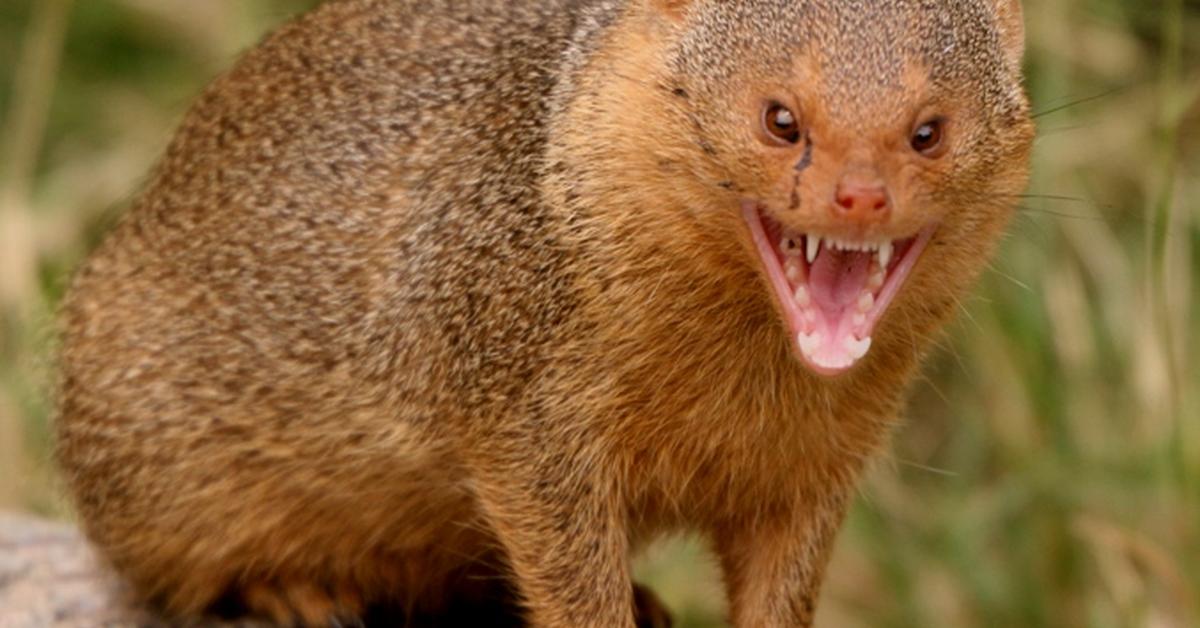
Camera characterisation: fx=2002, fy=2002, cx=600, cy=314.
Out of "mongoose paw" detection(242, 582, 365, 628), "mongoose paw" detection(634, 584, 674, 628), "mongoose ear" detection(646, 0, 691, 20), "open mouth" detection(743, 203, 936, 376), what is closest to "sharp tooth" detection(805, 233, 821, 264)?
"open mouth" detection(743, 203, 936, 376)

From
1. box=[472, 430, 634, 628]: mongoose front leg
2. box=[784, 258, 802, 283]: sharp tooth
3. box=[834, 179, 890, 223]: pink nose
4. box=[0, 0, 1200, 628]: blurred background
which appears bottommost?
box=[0, 0, 1200, 628]: blurred background

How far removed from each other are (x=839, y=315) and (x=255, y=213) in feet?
5.31

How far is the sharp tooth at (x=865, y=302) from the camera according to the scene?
3.27 metres

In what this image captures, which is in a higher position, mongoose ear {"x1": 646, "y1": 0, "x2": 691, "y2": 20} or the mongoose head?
mongoose ear {"x1": 646, "y1": 0, "x2": 691, "y2": 20}

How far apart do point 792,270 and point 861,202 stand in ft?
1.02

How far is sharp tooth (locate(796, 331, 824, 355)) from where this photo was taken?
3221 mm

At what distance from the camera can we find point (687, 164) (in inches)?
136

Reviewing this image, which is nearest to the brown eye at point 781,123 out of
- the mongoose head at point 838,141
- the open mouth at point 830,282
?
the mongoose head at point 838,141

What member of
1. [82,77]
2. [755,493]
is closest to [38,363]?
[755,493]

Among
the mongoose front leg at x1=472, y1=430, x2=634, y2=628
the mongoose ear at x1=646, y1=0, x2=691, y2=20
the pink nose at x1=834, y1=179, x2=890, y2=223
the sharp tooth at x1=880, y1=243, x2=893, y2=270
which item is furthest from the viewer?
the mongoose front leg at x1=472, y1=430, x2=634, y2=628

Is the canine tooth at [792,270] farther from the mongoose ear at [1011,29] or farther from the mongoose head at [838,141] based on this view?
the mongoose ear at [1011,29]

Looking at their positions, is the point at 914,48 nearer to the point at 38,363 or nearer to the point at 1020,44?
the point at 1020,44

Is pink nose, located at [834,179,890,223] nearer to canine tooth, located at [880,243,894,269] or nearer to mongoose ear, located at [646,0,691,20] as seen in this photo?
canine tooth, located at [880,243,894,269]

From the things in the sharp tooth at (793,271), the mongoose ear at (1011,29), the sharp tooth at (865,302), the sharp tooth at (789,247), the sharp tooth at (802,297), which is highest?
the mongoose ear at (1011,29)
